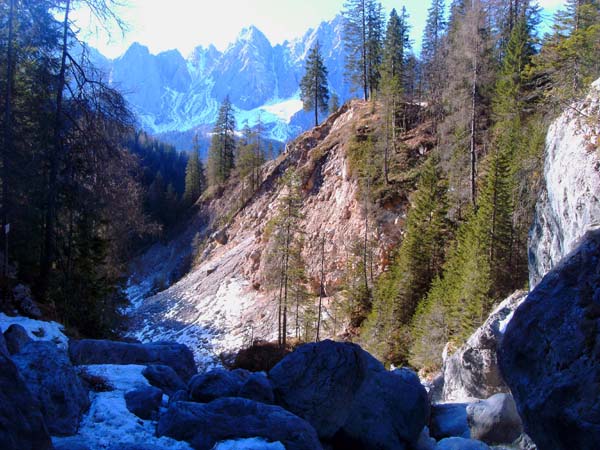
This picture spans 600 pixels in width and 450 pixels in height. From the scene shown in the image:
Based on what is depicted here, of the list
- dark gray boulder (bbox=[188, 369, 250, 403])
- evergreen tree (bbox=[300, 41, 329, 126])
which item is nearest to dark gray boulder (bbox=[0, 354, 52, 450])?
dark gray boulder (bbox=[188, 369, 250, 403])

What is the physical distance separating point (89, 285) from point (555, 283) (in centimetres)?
1563

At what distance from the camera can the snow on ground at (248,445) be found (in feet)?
18.4

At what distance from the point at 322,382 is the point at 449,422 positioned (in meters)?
5.89

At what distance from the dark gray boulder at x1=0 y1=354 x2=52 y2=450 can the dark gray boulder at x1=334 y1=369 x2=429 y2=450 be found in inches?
210

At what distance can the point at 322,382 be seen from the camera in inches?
328

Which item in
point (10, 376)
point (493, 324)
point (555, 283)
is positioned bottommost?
point (493, 324)

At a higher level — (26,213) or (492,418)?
(26,213)

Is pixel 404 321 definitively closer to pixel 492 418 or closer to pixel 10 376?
pixel 492 418

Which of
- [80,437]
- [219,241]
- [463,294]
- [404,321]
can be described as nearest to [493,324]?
[463,294]

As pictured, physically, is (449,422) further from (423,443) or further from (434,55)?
(434,55)

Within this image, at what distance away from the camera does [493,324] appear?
51.9 ft

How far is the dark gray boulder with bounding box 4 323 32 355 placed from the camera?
7.61m

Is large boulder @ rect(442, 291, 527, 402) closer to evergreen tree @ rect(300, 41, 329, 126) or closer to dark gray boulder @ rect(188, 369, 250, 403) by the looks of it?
dark gray boulder @ rect(188, 369, 250, 403)

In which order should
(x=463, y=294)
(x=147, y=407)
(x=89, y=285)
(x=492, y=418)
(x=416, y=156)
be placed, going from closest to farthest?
1. (x=147, y=407)
2. (x=492, y=418)
3. (x=89, y=285)
4. (x=463, y=294)
5. (x=416, y=156)
